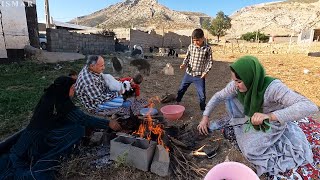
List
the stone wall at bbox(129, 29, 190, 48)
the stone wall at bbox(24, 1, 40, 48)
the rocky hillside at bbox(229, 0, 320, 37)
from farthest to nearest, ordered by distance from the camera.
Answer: the rocky hillside at bbox(229, 0, 320, 37) → the stone wall at bbox(129, 29, 190, 48) → the stone wall at bbox(24, 1, 40, 48)

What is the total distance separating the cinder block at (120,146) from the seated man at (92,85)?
1079mm

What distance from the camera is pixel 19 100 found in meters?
5.47

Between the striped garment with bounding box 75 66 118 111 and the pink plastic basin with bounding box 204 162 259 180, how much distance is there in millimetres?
2282

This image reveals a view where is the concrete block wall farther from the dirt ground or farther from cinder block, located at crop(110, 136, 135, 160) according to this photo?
cinder block, located at crop(110, 136, 135, 160)

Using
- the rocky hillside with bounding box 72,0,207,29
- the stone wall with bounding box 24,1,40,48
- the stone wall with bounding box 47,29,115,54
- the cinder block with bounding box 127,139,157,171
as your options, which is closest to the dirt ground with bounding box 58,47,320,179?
the cinder block with bounding box 127,139,157,171

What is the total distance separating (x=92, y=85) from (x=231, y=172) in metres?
2.37

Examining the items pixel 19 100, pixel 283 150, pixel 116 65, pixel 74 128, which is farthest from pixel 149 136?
pixel 116 65

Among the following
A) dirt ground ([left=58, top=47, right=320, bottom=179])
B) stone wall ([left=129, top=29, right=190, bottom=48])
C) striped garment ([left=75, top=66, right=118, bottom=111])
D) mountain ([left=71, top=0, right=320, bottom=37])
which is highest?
mountain ([left=71, top=0, right=320, bottom=37])

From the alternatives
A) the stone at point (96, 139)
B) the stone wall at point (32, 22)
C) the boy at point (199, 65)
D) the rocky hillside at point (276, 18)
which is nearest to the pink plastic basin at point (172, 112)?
the boy at point (199, 65)

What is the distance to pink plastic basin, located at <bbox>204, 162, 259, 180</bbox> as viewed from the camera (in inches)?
86.4

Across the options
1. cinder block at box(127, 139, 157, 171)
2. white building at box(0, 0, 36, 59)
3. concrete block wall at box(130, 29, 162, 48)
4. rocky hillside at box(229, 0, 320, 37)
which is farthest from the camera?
rocky hillside at box(229, 0, 320, 37)

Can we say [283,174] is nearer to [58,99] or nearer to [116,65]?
[58,99]

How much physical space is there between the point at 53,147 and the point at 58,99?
1.85ft

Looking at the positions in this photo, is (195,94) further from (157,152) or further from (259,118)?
(259,118)
